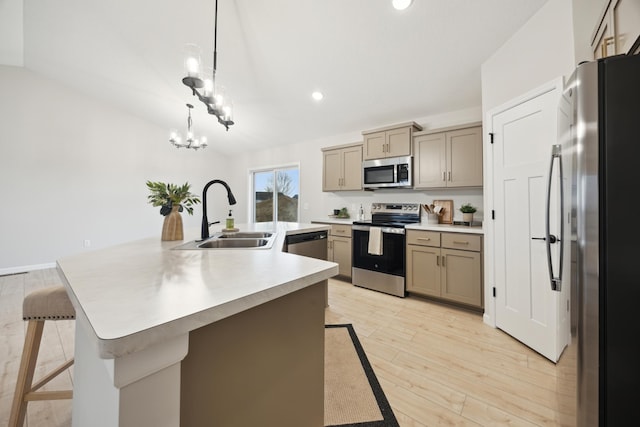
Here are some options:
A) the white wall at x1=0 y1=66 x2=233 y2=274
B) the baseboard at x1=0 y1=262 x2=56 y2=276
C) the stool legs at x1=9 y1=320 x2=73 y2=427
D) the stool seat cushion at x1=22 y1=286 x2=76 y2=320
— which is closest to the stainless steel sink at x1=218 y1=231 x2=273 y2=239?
the stool seat cushion at x1=22 y1=286 x2=76 y2=320

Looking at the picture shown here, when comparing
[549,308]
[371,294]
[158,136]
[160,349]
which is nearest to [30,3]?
[158,136]

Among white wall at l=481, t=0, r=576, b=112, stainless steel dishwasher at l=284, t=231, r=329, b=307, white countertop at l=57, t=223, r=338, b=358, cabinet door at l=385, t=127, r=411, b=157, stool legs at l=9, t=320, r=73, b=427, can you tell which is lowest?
stool legs at l=9, t=320, r=73, b=427

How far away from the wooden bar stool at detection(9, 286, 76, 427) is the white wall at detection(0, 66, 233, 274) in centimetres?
461

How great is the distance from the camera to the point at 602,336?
0.76 m

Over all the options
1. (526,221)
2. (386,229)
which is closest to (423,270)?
(386,229)

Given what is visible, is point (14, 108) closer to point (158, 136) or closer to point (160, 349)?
point (158, 136)

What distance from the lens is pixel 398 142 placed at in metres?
3.38

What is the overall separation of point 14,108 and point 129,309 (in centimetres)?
610

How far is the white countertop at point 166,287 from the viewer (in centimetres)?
47

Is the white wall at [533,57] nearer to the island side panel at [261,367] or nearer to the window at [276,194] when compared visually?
the island side panel at [261,367]

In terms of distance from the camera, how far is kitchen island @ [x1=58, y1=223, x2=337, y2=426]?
476 millimetres

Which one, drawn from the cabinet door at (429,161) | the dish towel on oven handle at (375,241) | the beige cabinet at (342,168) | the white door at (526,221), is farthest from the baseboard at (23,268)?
the white door at (526,221)

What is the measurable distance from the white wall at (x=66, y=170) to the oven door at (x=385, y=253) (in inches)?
184

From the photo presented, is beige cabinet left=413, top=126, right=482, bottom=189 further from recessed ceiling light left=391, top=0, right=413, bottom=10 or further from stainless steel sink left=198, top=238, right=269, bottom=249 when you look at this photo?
stainless steel sink left=198, top=238, right=269, bottom=249
